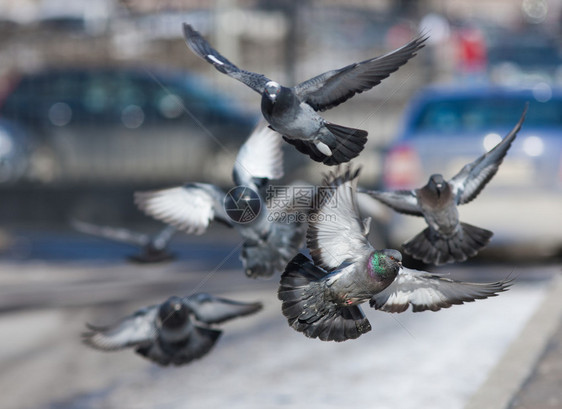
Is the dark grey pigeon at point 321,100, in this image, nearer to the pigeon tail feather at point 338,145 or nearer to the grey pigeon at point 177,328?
the pigeon tail feather at point 338,145

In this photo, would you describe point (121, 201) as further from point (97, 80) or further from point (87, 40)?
point (87, 40)

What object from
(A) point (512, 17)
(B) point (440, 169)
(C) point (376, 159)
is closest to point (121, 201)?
(C) point (376, 159)

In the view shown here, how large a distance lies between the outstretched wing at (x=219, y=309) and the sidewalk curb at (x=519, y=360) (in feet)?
7.32

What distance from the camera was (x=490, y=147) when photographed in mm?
7641

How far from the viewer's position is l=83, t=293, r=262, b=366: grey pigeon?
3229 millimetres

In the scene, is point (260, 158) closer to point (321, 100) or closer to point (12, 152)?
point (321, 100)

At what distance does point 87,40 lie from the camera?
17.9m

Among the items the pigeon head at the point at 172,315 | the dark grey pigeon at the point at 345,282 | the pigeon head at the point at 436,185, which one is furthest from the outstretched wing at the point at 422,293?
the pigeon head at the point at 172,315

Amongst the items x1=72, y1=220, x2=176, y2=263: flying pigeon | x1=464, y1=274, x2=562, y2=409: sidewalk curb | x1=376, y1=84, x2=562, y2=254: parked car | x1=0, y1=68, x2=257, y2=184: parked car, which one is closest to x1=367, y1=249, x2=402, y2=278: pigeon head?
x1=72, y1=220, x2=176, y2=263: flying pigeon

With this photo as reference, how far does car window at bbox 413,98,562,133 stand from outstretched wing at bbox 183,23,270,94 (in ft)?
20.6

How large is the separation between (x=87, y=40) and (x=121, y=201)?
4463mm

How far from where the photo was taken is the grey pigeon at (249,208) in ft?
8.97

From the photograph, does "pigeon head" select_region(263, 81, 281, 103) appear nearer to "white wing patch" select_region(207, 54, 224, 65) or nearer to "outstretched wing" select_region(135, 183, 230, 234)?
"white wing patch" select_region(207, 54, 224, 65)

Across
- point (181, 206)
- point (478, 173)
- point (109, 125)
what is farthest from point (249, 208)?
point (109, 125)
